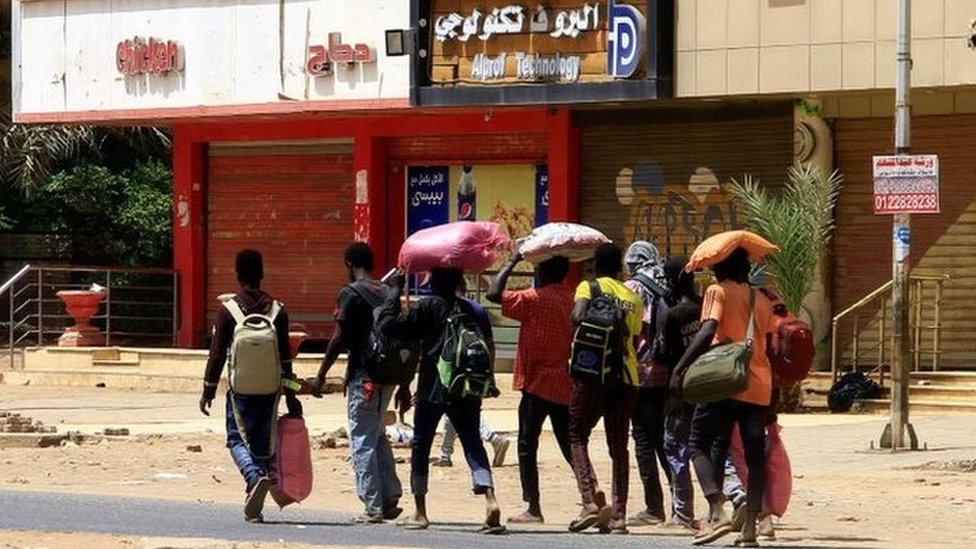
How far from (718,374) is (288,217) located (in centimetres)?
2017

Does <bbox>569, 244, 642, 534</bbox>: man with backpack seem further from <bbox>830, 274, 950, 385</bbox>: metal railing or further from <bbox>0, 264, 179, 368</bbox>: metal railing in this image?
<bbox>0, 264, 179, 368</bbox>: metal railing

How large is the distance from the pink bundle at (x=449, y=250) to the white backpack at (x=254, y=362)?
1.04m

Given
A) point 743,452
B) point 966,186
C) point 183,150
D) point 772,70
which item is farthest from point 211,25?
point 743,452

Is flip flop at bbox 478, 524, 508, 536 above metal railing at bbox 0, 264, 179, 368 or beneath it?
beneath

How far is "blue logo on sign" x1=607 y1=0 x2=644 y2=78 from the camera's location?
86.8 ft

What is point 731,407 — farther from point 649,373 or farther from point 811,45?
point 811,45

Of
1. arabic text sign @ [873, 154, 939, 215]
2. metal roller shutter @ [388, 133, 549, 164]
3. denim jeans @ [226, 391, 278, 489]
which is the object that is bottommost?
denim jeans @ [226, 391, 278, 489]

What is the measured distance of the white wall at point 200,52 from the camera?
29.3 metres

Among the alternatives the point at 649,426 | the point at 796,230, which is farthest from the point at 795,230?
the point at 649,426

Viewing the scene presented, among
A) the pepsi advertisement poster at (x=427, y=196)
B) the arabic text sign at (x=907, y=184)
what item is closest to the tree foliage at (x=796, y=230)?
the arabic text sign at (x=907, y=184)

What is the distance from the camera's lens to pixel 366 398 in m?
14.4

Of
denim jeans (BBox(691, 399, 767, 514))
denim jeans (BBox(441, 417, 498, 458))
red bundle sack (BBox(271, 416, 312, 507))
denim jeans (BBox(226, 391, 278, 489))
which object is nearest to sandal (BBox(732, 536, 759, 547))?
denim jeans (BBox(691, 399, 767, 514))

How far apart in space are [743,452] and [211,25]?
A: 18.2 metres

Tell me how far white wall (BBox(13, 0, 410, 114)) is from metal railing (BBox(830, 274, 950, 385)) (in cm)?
634
